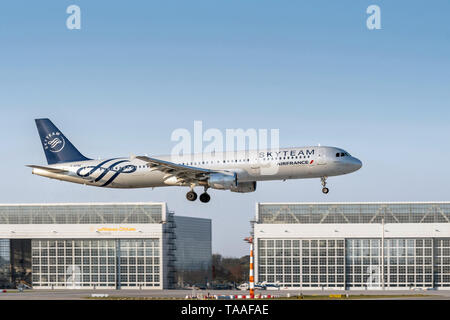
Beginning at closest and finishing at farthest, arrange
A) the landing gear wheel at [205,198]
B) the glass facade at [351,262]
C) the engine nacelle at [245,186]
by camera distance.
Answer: the landing gear wheel at [205,198] → the engine nacelle at [245,186] → the glass facade at [351,262]

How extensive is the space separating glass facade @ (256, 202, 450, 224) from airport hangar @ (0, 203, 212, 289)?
26.5 m

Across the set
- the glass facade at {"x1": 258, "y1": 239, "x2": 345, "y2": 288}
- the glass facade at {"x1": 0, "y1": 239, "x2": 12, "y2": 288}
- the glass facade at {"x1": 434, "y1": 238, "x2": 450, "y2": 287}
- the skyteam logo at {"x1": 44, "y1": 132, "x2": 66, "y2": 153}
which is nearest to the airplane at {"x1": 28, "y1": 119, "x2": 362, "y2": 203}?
the skyteam logo at {"x1": 44, "y1": 132, "x2": 66, "y2": 153}

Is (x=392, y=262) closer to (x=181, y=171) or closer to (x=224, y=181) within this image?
(x=224, y=181)

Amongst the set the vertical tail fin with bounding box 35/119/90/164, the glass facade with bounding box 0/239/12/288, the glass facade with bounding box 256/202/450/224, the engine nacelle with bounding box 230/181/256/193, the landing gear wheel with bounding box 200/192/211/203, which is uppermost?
the vertical tail fin with bounding box 35/119/90/164

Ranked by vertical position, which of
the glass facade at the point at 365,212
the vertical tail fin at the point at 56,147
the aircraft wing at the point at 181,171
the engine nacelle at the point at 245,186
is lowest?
the glass facade at the point at 365,212

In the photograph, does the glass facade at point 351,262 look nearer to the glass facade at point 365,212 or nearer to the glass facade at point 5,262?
the glass facade at point 365,212

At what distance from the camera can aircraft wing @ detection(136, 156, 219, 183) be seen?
8176cm

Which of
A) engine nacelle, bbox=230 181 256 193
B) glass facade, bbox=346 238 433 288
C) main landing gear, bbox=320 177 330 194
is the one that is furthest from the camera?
glass facade, bbox=346 238 433 288

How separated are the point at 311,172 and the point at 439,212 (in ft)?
263

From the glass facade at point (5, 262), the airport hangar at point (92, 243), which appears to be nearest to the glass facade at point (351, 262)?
the airport hangar at point (92, 243)

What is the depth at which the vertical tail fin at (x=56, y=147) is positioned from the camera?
92.9m

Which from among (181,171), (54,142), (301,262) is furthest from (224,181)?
(301,262)

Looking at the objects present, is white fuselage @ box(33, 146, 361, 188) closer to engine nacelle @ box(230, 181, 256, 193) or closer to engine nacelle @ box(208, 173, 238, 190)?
engine nacelle @ box(208, 173, 238, 190)

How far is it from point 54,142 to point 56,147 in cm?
91
